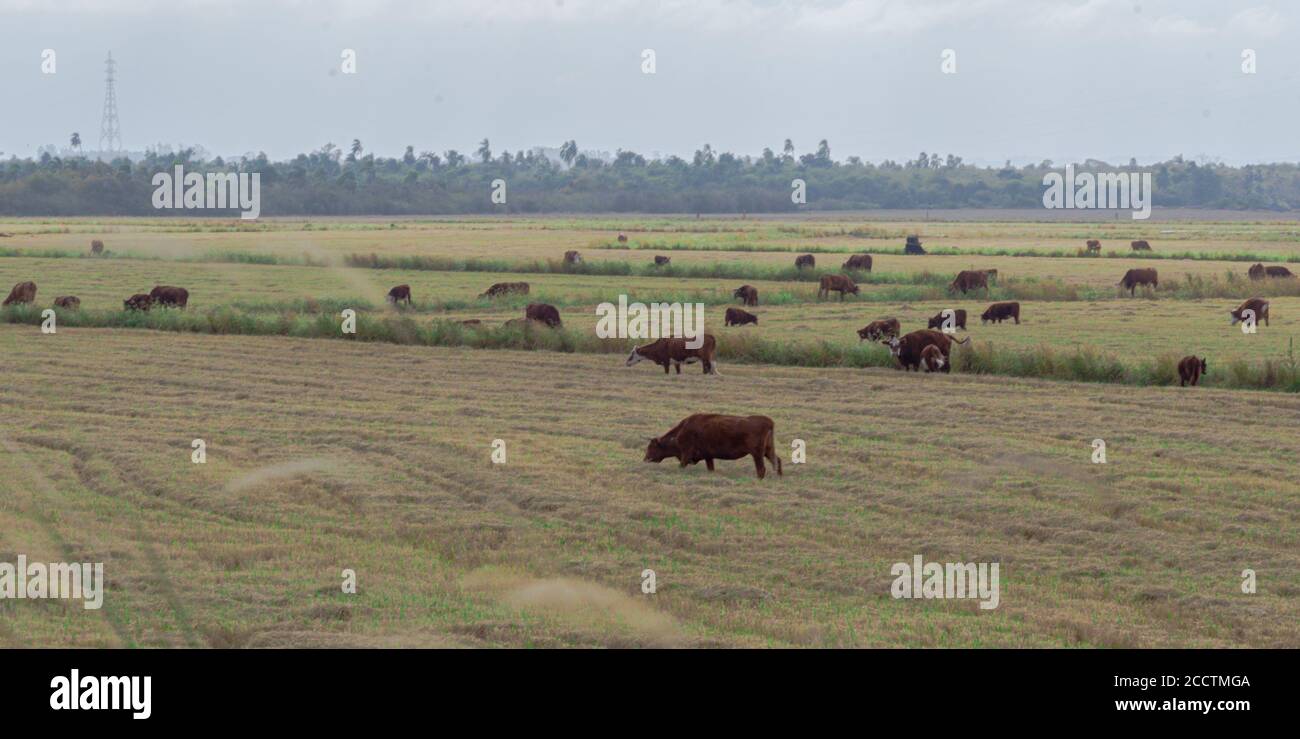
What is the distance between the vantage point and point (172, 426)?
800 inches

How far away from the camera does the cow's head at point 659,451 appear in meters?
17.1

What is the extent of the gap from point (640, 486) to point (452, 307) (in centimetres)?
2446

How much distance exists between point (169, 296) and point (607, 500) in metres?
24.9

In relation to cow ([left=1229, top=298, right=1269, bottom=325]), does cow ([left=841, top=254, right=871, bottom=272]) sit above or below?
above

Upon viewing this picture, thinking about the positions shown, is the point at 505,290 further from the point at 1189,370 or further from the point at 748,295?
the point at 1189,370

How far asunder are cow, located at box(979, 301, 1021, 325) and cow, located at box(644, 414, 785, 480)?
1929 centimetres

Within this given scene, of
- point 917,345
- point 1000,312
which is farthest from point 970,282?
point 917,345

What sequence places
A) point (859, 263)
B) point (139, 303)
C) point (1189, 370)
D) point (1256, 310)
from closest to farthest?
point (1189, 370) < point (1256, 310) < point (139, 303) < point (859, 263)

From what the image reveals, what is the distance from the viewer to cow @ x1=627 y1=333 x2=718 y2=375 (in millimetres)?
25344

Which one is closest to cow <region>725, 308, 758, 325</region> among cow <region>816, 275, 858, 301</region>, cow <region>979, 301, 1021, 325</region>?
cow <region>979, 301, 1021, 325</region>

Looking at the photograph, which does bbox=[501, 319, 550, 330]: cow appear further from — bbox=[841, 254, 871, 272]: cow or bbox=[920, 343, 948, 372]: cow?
bbox=[841, 254, 871, 272]: cow

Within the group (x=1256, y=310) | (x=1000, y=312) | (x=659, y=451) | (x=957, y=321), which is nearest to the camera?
(x=659, y=451)

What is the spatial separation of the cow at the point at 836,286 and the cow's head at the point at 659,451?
84.5 feet

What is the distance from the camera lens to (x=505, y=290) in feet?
138
